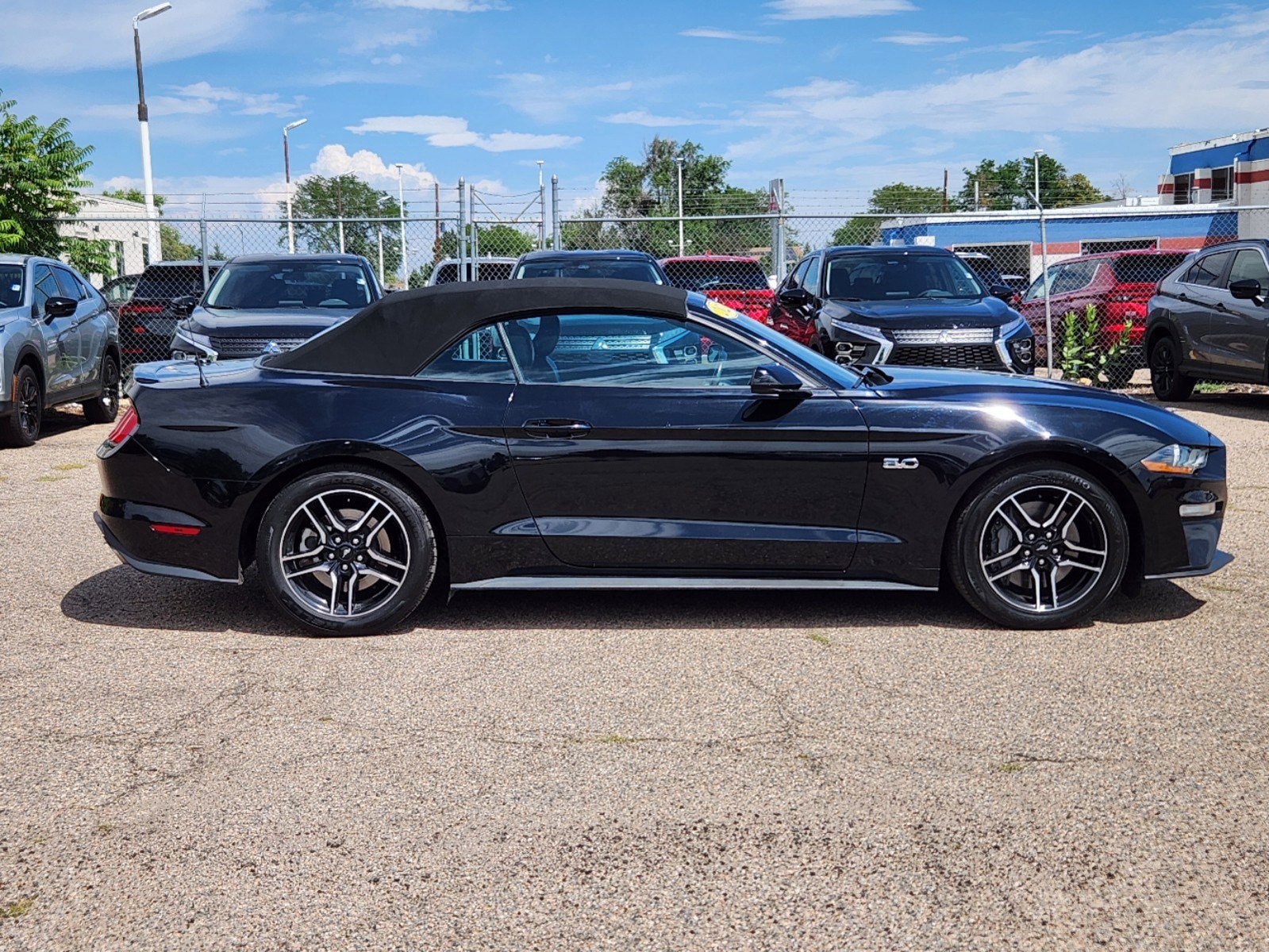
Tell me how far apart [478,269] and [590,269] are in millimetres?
4204

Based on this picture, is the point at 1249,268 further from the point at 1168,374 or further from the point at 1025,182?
the point at 1025,182

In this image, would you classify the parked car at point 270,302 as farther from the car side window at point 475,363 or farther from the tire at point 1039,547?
the tire at point 1039,547

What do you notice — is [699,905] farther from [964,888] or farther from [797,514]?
[797,514]

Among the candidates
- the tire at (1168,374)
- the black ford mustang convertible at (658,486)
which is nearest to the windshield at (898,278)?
the tire at (1168,374)

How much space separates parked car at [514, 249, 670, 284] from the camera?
42.2 ft

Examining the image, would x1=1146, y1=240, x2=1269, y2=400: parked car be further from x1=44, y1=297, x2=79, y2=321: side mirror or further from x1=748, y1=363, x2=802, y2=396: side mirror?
x1=44, y1=297, x2=79, y2=321: side mirror

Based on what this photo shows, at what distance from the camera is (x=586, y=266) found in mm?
13062

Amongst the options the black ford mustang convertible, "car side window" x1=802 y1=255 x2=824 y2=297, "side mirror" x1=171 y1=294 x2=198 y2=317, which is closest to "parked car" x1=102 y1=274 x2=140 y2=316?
"side mirror" x1=171 y1=294 x2=198 y2=317

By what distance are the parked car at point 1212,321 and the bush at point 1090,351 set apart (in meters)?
0.66

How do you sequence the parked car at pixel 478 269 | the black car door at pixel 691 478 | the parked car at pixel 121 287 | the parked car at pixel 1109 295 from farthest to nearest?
the parked car at pixel 121 287 < the parked car at pixel 478 269 < the parked car at pixel 1109 295 < the black car door at pixel 691 478

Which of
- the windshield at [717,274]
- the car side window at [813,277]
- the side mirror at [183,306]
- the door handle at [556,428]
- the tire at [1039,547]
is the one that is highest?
the windshield at [717,274]

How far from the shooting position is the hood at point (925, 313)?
1136 centimetres

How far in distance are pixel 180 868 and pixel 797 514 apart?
2.81 metres

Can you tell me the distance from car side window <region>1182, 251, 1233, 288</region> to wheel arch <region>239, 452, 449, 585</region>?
36.1 ft
